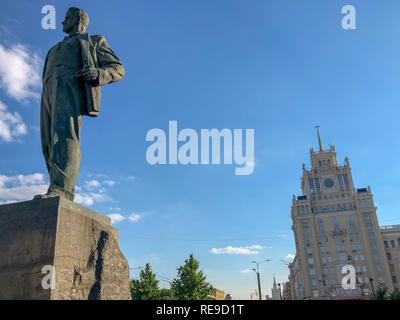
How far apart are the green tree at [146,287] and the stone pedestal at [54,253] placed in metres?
39.6

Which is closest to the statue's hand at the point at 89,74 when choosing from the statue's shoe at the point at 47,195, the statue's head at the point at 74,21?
the statue's head at the point at 74,21

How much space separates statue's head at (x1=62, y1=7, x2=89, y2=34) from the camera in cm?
602

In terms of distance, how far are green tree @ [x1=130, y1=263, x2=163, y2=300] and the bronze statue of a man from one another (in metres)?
39.8

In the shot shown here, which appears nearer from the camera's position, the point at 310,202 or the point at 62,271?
the point at 62,271

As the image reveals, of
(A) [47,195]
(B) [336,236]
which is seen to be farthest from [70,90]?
(B) [336,236]

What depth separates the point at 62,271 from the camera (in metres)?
4.16

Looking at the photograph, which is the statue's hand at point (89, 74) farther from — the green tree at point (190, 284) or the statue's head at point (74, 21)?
the green tree at point (190, 284)

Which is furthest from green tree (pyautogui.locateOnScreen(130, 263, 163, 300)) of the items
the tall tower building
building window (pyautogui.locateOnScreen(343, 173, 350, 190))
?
building window (pyautogui.locateOnScreen(343, 173, 350, 190))

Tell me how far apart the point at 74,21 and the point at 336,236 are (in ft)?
288

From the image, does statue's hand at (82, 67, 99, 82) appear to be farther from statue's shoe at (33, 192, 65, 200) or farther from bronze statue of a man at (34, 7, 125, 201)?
statue's shoe at (33, 192, 65, 200)
